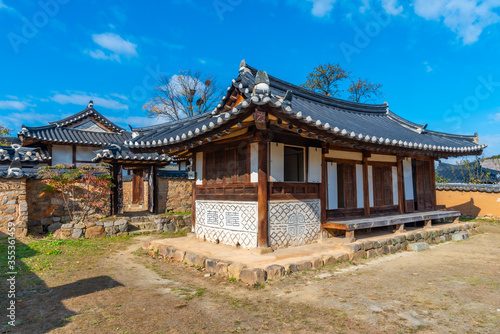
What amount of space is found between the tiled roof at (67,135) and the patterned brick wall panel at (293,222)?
13314 mm

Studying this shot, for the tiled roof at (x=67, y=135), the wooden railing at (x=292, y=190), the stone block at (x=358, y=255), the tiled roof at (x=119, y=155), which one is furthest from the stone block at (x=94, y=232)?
the stone block at (x=358, y=255)

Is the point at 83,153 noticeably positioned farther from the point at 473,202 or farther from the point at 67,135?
the point at 473,202

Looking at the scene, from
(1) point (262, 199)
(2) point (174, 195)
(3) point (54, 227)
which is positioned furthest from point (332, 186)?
(3) point (54, 227)

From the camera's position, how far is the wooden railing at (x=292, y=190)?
7.78 m

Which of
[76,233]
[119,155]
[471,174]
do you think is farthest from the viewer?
[471,174]

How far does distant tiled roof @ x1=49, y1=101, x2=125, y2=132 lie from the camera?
21255mm

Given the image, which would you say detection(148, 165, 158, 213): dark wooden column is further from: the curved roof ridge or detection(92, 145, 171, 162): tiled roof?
the curved roof ridge

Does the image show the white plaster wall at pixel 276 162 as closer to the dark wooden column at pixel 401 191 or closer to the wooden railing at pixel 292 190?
the wooden railing at pixel 292 190

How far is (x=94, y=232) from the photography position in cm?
1131

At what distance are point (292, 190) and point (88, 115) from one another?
20.3 m

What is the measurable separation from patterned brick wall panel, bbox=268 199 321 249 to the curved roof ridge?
189 inches

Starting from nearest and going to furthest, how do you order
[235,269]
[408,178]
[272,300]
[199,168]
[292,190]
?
[272,300]
[235,269]
[292,190]
[199,168]
[408,178]

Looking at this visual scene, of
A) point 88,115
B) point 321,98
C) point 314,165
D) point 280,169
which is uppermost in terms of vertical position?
point 88,115

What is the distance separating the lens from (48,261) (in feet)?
25.9
